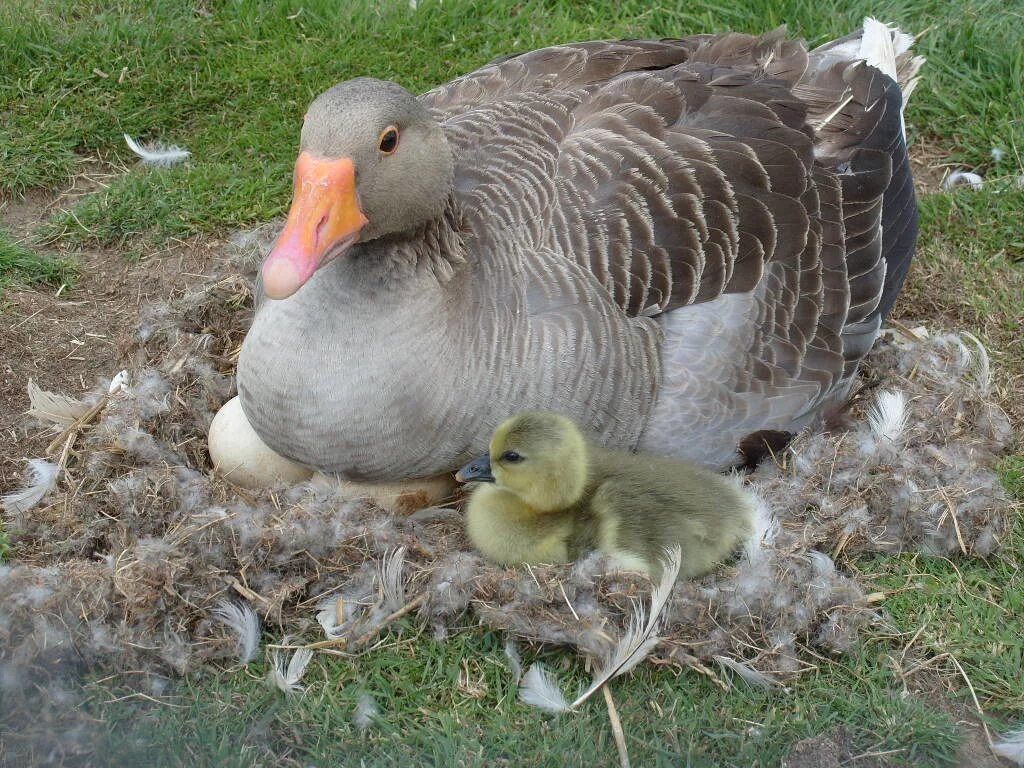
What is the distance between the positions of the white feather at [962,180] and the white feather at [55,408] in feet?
14.7

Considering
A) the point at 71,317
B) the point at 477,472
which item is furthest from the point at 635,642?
the point at 71,317

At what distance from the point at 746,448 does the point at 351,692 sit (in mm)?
1795

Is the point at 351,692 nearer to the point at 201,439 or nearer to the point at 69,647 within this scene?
the point at 69,647

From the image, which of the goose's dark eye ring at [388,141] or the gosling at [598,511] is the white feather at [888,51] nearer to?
the gosling at [598,511]

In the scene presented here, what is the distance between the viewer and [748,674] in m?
3.96

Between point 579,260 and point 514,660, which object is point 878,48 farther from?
point 514,660

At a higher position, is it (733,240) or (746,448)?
(733,240)

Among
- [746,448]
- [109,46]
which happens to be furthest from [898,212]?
[109,46]

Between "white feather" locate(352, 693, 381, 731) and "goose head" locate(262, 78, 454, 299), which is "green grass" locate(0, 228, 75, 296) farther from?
"white feather" locate(352, 693, 381, 731)

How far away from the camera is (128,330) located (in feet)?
17.9

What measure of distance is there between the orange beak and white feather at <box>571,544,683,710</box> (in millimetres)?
1527

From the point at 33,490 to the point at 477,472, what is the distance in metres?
1.80

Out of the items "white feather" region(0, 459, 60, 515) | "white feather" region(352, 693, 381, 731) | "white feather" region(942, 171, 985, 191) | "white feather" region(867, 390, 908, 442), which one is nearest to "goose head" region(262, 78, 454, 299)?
"white feather" region(352, 693, 381, 731)

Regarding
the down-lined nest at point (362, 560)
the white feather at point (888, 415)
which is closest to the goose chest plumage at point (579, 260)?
the white feather at point (888, 415)
